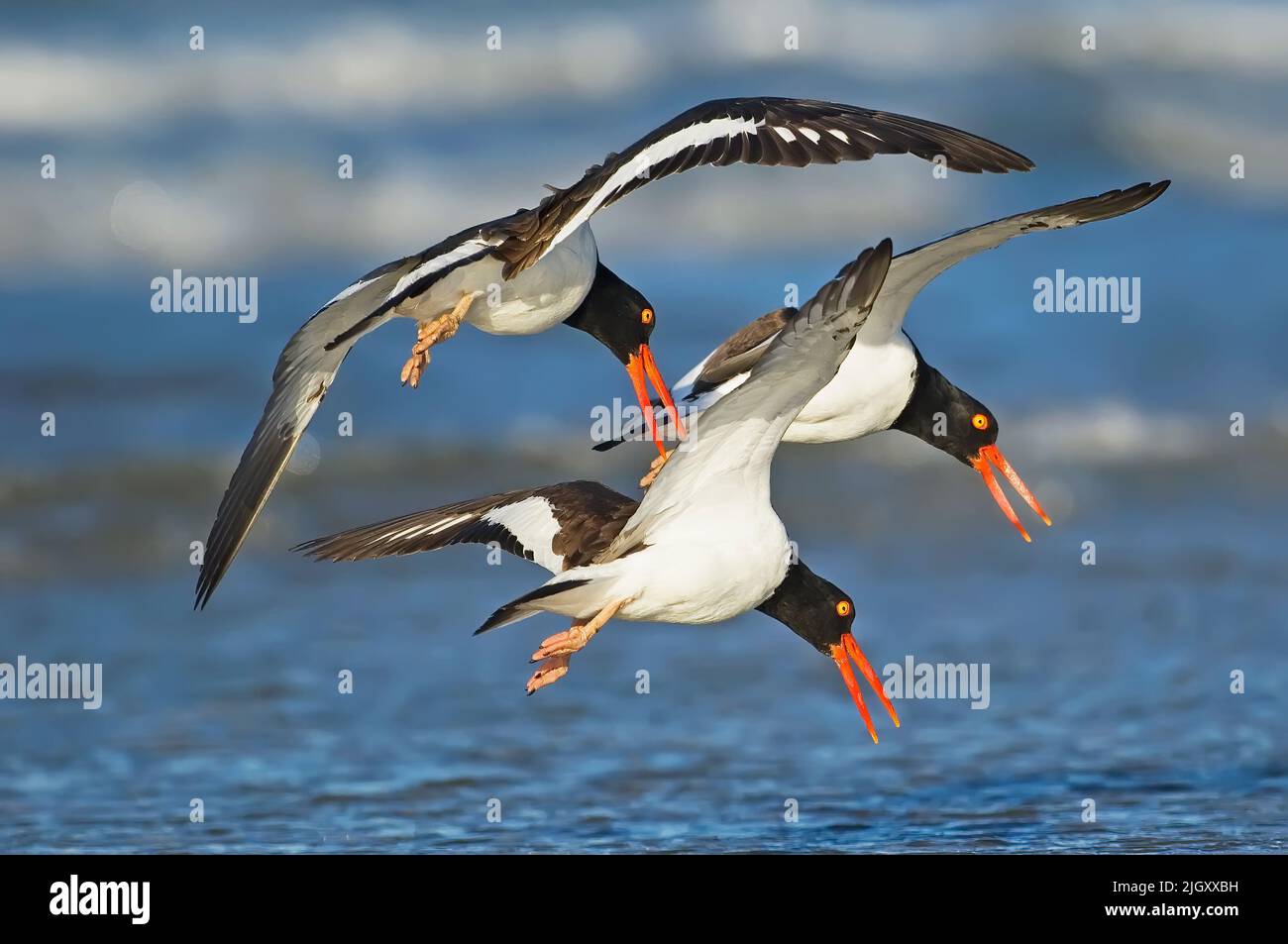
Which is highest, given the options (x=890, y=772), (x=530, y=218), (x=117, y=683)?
(x=530, y=218)

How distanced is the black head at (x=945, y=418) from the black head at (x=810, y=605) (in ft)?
3.17

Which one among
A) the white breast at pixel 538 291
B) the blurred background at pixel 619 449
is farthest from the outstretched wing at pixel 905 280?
the blurred background at pixel 619 449

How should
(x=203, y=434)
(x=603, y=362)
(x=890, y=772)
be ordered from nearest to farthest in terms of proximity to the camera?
1. (x=890, y=772)
2. (x=203, y=434)
3. (x=603, y=362)

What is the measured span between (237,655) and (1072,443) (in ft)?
21.7

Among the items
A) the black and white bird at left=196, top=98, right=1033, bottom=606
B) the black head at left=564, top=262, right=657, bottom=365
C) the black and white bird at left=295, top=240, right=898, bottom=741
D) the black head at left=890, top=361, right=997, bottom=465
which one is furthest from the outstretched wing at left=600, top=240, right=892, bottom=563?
the black head at left=890, top=361, right=997, bottom=465

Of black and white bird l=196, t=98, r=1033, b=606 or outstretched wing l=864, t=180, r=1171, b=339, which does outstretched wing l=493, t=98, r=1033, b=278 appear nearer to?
black and white bird l=196, t=98, r=1033, b=606

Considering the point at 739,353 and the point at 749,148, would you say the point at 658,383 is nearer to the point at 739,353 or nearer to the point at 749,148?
the point at 739,353

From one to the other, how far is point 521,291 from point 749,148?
117 cm

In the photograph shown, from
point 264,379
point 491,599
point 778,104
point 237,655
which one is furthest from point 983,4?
point 778,104

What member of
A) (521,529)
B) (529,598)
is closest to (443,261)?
(521,529)

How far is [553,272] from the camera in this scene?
22.0 feet

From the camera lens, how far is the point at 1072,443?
529 inches

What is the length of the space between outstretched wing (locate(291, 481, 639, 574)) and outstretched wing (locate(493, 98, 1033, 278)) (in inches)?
40.4

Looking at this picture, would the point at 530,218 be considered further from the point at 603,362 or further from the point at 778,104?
the point at 603,362
